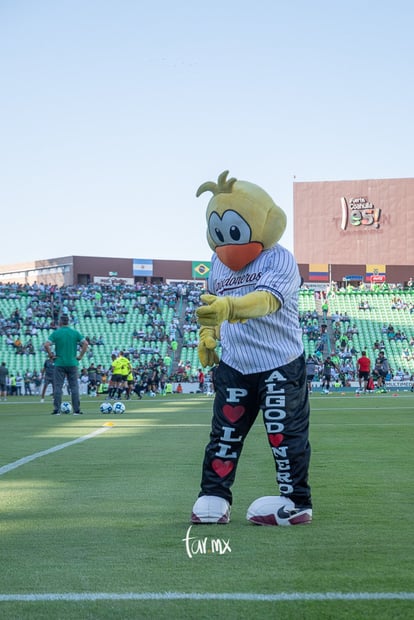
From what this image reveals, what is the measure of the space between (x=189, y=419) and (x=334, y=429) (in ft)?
13.5

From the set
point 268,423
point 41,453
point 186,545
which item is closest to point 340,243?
point 41,453

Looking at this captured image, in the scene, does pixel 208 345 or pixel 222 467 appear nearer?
pixel 222 467

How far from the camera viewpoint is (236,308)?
5.09 metres

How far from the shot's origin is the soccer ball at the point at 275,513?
5086mm

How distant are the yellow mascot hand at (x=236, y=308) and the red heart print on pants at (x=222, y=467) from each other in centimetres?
79

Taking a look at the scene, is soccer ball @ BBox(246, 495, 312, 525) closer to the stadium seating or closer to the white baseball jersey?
the white baseball jersey

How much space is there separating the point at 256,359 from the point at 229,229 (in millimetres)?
748

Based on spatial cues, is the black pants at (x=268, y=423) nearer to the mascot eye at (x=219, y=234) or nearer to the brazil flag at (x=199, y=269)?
the mascot eye at (x=219, y=234)

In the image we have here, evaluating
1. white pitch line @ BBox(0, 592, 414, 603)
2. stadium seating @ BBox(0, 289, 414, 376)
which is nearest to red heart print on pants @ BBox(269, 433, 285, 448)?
white pitch line @ BBox(0, 592, 414, 603)

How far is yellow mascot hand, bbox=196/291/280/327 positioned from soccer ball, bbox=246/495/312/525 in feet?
3.09

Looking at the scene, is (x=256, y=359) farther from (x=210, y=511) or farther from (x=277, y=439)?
(x=210, y=511)

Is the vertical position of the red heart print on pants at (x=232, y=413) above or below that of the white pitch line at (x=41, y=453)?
above

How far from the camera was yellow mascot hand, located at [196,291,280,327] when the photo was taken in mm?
4973

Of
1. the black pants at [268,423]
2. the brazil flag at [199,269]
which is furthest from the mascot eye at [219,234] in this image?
the brazil flag at [199,269]
